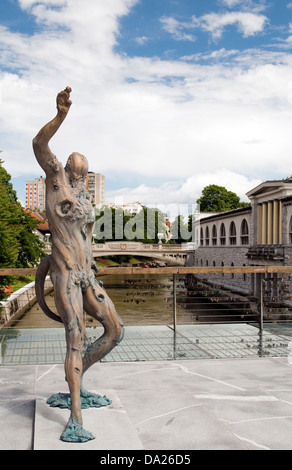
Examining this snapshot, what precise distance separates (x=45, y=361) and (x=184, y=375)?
1884mm

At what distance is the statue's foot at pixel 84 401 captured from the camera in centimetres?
430

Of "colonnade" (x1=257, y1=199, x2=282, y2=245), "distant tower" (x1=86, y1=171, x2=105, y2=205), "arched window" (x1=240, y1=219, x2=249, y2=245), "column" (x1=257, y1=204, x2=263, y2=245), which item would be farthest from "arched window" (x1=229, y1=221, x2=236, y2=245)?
"distant tower" (x1=86, y1=171, x2=105, y2=205)

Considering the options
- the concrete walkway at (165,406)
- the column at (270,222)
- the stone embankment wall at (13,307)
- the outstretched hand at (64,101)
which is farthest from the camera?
the column at (270,222)

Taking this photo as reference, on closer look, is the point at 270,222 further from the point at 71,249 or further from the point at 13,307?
the point at 71,249

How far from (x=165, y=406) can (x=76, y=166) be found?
91.8 inches

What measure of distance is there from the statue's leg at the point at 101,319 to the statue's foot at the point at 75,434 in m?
0.77

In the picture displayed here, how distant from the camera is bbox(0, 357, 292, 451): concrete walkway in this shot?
147 inches

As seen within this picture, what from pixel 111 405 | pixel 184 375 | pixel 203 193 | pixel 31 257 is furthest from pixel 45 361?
pixel 203 193

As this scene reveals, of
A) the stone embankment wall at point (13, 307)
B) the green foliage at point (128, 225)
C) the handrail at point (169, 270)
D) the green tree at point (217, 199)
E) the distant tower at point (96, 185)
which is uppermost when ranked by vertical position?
the distant tower at point (96, 185)

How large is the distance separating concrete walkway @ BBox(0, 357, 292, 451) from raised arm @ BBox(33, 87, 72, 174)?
81.0 inches

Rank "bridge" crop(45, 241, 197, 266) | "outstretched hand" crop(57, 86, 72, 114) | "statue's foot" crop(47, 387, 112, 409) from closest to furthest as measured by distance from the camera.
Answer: "outstretched hand" crop(57, 86, 72, 114), "statue's foot" crop(47, 387, 112, 409), "bridge" crop(45, 241, 197, 266)

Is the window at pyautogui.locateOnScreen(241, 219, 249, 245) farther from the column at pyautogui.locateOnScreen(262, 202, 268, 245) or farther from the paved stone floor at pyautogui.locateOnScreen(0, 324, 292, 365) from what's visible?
the paved stone floor at pyautogui.locateOnScreen(0, 324, 292, 365)

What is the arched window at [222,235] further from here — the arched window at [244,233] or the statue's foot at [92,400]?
the statue's foot at [92,400]

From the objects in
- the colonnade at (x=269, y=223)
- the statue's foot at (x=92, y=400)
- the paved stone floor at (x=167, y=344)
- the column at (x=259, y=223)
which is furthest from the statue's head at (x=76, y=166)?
the column at (x=259, y=223)
